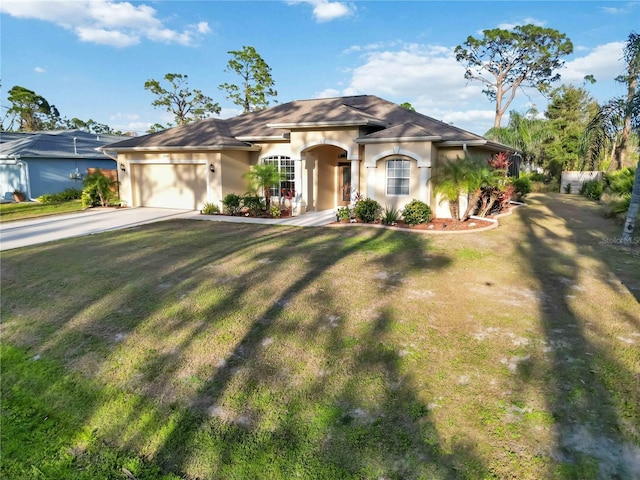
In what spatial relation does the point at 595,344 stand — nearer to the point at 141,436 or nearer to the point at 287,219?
the point at 141,436

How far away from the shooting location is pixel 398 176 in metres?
14.9

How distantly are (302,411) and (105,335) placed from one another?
11.2 feet

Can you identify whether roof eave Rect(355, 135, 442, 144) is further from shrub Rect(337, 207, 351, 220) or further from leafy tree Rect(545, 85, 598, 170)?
leafy tree Rect(545, 85, 598, 170)

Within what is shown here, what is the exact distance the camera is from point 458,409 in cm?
401

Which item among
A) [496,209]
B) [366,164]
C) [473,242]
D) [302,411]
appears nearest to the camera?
[302,411]

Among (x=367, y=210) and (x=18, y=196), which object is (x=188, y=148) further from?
(x=18, y=196)

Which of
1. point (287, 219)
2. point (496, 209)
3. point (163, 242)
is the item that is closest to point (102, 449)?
point (163, 242)

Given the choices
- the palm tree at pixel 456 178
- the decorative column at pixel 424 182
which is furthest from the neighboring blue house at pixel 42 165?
the palm tree at pixel 456 178

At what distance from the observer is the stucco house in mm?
14719

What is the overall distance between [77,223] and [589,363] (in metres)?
16.4

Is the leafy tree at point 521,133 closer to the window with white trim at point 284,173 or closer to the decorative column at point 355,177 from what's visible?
the decorative column at point 355,177

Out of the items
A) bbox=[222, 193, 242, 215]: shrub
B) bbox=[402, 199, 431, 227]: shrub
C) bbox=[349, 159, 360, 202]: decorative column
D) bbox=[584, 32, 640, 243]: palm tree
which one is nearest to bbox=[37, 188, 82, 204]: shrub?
bbox=[222, 193, 242, 215]: shrub

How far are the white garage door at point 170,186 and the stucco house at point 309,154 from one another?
0.05 meters

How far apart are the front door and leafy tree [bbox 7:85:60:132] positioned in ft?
178
